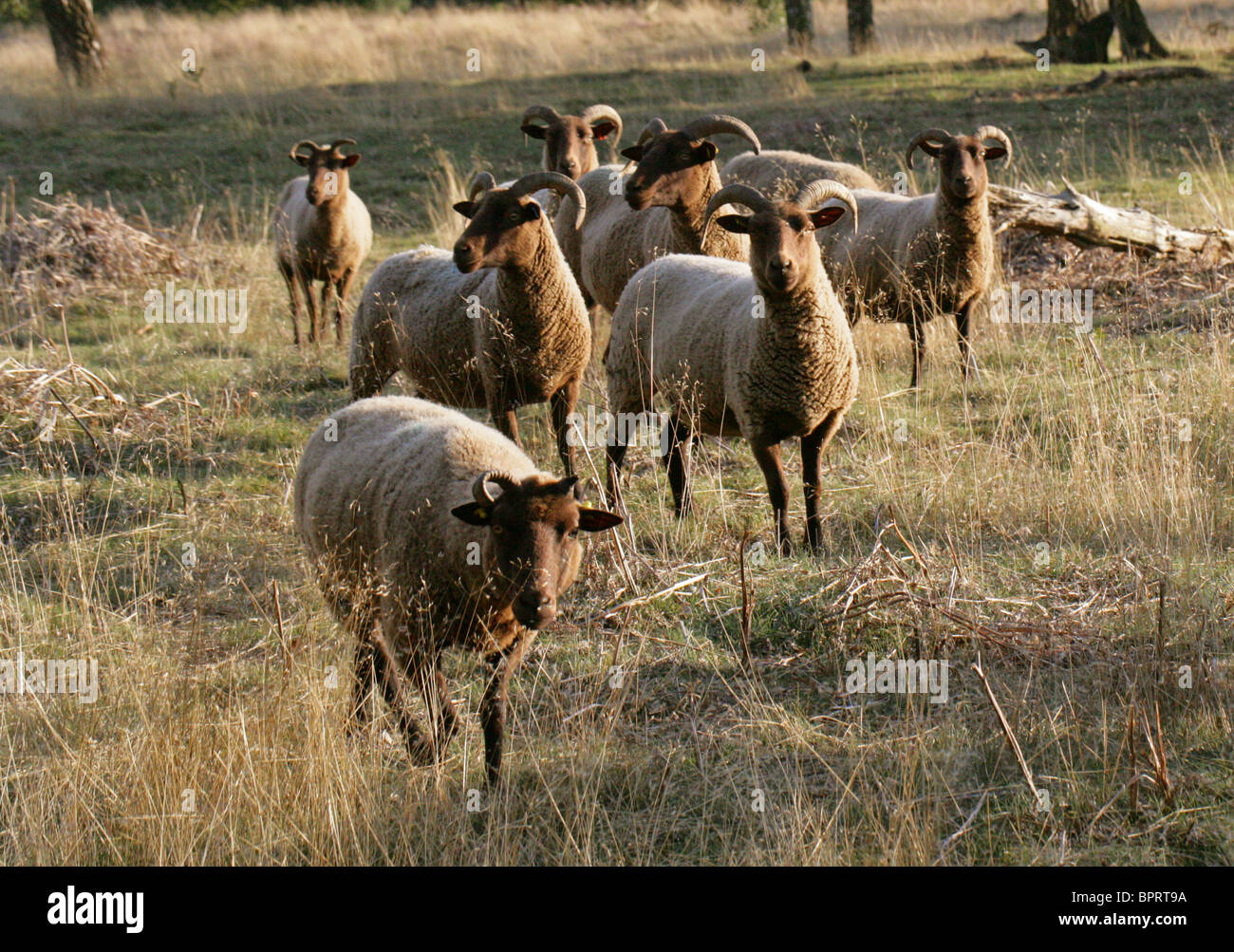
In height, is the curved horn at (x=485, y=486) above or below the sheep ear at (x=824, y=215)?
below

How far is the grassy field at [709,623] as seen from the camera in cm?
477

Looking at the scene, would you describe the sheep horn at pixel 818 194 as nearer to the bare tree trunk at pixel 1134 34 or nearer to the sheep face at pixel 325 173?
the sheep face at pixel 325 173

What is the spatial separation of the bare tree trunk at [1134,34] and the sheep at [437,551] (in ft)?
67.0

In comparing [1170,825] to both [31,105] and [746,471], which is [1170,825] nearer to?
[746,471]

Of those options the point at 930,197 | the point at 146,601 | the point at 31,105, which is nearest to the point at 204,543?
the point at 146,601

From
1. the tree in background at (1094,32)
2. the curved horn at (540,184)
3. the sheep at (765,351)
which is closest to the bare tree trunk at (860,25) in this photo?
Answer: the tree in background at (1094,32)

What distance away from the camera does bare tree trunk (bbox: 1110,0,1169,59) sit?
22.5 metres

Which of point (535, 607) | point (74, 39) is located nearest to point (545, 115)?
point (535, 607)

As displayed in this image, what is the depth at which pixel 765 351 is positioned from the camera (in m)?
7.04

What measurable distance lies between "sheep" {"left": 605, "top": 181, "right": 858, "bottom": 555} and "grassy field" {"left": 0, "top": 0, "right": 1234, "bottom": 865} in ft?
1.50

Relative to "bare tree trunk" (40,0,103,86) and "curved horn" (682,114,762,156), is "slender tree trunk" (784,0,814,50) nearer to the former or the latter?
"bare tree trunk" (40,0,103,86)

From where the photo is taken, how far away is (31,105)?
21875 millimetres

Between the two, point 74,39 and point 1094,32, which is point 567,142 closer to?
point 1094,32

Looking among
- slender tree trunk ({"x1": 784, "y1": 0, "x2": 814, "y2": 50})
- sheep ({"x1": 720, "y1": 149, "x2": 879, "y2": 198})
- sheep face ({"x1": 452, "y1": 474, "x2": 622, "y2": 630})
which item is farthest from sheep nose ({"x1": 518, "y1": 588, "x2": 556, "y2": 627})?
slender tree trunk ({"x1": 784, "y1": 0, "x2": 814, "y2": 50})
